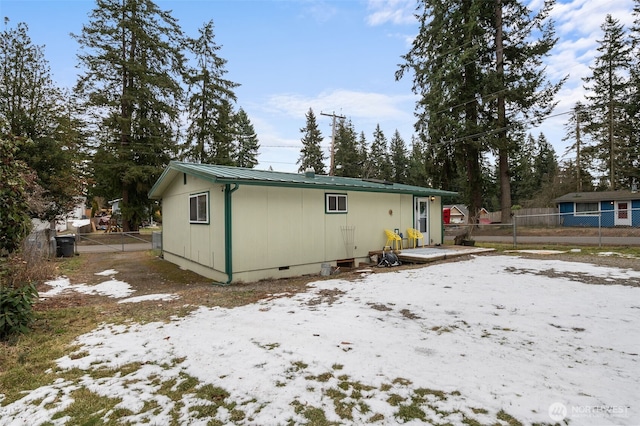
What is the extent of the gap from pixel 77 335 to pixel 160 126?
19748mm

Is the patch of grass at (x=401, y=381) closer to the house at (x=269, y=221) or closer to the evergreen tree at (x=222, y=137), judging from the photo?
the house at (x=269, y=221)

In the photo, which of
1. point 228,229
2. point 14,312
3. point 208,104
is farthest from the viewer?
point 208,104

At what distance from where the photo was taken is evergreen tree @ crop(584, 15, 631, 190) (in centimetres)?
2555

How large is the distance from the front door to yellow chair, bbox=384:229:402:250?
1437 millimetres

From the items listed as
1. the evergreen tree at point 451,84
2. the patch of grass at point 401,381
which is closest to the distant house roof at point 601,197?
the evergreen tree at point 451,84

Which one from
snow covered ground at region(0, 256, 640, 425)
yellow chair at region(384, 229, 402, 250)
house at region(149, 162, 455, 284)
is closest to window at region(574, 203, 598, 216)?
house at region(149, 162, 455, 284)

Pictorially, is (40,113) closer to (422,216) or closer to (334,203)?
(334,203)

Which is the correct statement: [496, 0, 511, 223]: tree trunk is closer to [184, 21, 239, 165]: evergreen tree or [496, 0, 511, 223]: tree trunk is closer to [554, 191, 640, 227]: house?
[554, 191, 640, 227]: house

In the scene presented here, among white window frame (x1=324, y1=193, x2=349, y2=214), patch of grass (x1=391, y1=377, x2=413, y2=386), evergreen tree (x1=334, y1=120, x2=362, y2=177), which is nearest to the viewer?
patch of grass (x1=391, y1=377, x2=413, y2=386)

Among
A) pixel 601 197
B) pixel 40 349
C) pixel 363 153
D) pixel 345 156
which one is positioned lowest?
pixel 40 349

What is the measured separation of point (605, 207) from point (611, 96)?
31.9 feet

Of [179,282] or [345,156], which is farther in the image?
[345,156]

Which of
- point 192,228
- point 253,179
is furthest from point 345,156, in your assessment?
point 253,179

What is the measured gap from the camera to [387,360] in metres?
3.25
